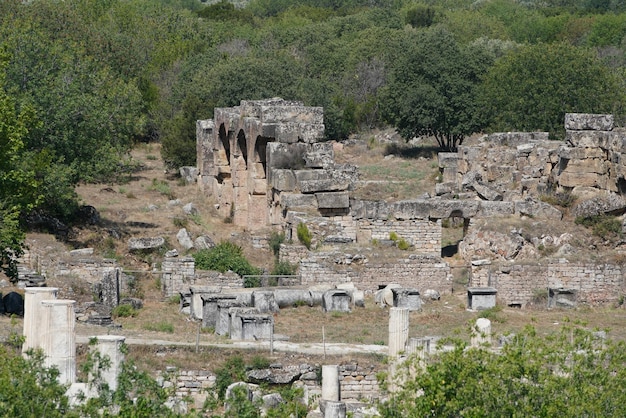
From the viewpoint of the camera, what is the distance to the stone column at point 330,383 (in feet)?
85.5

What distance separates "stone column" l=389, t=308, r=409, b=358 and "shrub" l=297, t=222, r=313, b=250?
33.0 ft

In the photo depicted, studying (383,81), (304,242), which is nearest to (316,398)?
(304,242)

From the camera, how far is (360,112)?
2717 inches

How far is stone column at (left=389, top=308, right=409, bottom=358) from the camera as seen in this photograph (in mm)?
25688

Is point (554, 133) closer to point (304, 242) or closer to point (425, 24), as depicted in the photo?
point (304, 242)

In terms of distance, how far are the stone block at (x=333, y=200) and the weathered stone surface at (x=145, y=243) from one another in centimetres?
383

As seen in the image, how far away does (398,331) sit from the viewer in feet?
84.4

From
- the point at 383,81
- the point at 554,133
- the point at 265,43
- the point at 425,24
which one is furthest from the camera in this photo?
the point at 425,24

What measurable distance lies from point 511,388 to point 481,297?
12654 mm

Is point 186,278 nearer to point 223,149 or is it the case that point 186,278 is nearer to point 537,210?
point 537,210

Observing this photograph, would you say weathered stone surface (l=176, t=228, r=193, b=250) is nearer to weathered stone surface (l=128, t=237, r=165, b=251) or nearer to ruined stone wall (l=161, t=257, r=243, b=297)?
weathered stone surface (l=128, t=237, r=165, b=251)

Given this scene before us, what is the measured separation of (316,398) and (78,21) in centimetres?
4436

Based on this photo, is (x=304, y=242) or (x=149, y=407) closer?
(x=149, y=407)

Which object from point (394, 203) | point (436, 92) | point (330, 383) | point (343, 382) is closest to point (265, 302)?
point (343, 382)
